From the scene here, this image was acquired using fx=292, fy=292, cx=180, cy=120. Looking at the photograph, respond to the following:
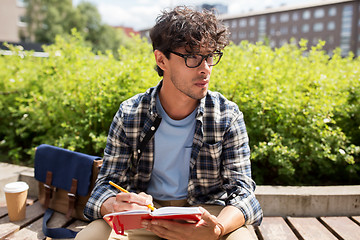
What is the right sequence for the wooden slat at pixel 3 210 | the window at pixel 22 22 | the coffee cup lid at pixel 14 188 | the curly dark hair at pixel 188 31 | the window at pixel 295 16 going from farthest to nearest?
1. the window at pixel 295 16
2. the window at pixel 22 22
3. the wooden slat at pixel 3 210
4. the coffee cup lid at pixel 14 188
5. the curly dark hair at pixel 188 31

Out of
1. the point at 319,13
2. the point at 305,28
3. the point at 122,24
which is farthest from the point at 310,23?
the point at 122,24

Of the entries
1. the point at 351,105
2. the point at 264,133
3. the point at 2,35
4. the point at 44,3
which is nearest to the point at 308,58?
the point at 351,105

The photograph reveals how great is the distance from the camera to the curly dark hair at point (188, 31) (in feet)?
5.76

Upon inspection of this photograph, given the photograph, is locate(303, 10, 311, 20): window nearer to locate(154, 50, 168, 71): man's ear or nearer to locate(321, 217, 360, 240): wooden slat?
locate(321, 217, 360, 240): wooden slat

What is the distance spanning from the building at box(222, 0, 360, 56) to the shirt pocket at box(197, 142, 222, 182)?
199 feet

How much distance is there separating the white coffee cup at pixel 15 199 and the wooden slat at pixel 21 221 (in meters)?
0.05

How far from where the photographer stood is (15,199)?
2279 mm

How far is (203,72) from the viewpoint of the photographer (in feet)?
5.87

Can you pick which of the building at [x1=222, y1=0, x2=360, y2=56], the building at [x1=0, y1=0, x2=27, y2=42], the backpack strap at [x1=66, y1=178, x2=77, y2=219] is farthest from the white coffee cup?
the building at [x1=222, y1=0, x2=360, y2=56]

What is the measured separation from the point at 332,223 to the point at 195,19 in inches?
74.1

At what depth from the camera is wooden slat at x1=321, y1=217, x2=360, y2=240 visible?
6.93ft

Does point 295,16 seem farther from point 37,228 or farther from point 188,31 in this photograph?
point 37,228

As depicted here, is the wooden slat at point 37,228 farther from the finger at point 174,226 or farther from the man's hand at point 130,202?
the finger at point 174,226

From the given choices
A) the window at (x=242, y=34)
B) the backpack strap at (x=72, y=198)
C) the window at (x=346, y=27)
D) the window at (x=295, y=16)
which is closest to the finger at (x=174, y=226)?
the backpack strap at (x=72, y=198)
